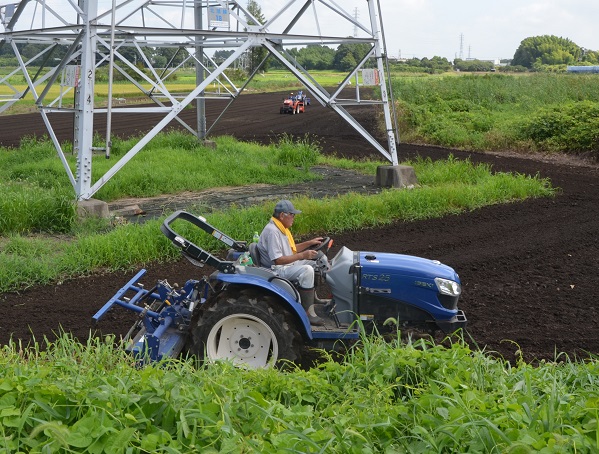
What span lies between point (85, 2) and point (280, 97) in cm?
3806

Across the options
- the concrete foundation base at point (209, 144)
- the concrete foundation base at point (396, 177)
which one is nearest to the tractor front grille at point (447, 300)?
the concrete foundation base at point (396, 177)

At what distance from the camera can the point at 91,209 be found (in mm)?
12883

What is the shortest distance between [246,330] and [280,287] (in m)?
0.43

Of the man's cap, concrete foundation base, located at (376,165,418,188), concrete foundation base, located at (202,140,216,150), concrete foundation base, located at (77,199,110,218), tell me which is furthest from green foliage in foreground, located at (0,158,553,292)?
concrete foundation base, located at (202,140,216,150)

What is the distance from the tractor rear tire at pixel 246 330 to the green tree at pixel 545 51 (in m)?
108

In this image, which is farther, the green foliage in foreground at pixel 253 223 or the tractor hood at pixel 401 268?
the green foliage in foreground at pixel 253 223

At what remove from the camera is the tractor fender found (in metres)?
6.31

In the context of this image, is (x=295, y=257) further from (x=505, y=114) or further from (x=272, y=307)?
(x=505, y=114)

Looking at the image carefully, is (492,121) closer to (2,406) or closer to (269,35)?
(269,35)

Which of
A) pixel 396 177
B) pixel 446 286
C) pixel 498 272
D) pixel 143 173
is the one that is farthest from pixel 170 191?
pixel 446 286

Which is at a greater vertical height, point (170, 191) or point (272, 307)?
point (272, 307)

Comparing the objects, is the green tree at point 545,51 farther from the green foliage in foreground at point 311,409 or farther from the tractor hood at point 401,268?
the green foliage in foreground at point 311,409

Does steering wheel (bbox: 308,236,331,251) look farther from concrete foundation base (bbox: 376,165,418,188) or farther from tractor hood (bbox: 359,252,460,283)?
concrete foundation base (bbox: 376,165,418,188)

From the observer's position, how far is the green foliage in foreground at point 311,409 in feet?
11.7
